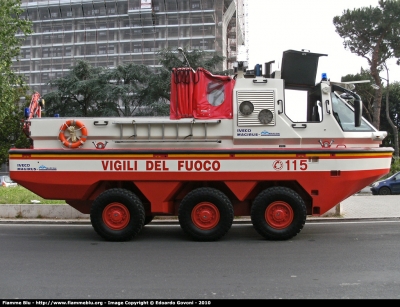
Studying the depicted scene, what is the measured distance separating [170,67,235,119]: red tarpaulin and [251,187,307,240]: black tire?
5.30ft

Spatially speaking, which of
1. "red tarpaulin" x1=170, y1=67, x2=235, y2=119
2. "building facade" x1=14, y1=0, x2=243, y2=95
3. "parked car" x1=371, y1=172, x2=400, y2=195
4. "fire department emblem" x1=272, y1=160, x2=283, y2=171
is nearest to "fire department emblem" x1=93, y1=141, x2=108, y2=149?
"red tarpaulin" x1=170, y1=67, x2=235, y2=119

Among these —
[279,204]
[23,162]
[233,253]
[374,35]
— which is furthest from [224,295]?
[374,35]

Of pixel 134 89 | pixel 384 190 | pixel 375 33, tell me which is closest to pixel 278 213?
pixel 384 190

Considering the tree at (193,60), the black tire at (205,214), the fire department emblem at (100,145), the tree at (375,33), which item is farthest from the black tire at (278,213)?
the tree at (375,33)

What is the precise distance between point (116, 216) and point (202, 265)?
2.52 m

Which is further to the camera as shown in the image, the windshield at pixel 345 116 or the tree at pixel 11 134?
the tree at pixel 11 134

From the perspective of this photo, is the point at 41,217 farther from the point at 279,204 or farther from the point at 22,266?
the point at 279,204

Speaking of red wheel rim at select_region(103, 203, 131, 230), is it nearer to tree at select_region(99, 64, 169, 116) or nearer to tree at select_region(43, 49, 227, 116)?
tree at select_region(99, 64, 169, 116)

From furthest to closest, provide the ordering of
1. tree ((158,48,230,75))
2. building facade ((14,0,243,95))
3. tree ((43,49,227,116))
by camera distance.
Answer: building facade ((14,0,243,95)) → tree ((43,49,227,116)) → tree ((158,48,230,75))

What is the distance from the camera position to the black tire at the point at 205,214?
887 centimetres

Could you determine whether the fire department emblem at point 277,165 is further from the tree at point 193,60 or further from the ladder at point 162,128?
the tree at point 193,60

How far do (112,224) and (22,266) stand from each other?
7.01 feet

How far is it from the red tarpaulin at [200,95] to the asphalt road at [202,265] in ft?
7.70

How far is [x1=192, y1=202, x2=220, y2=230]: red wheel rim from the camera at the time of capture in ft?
29.3
